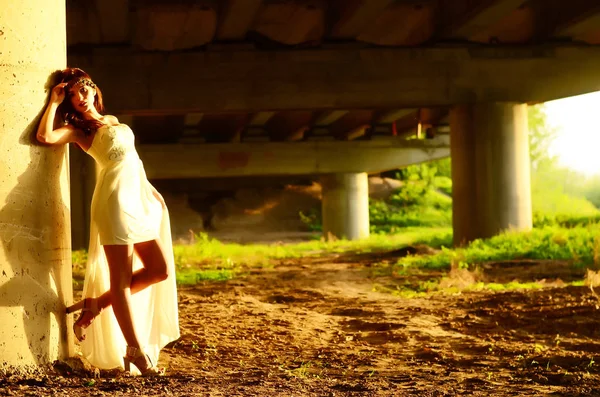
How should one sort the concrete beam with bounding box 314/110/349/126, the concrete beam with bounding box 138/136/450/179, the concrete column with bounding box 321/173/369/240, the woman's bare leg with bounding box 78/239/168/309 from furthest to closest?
the concrete column with bounding box 321/173/369/240
the concrete beam with bounding box 138/136/450/179
the concrete beam with bounding box 314/110/349/126
the woman's bare leg with bounding box 78/239/168/309

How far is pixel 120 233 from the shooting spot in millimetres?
4590

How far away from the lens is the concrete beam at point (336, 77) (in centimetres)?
1278

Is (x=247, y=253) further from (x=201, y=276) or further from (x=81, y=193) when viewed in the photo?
(x=201, y=276)

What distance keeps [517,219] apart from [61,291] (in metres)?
9.85

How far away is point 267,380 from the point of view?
459 centimetres

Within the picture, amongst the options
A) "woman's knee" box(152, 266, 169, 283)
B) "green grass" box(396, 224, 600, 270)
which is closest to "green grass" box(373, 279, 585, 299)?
"green grass" box(396, 224, 600, 270)

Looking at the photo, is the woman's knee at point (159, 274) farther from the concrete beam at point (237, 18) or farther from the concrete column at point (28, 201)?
the concrete beam at point (237, 18)

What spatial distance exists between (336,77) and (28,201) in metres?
9.06

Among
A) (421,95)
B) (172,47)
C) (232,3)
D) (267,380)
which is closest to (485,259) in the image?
(421,95)

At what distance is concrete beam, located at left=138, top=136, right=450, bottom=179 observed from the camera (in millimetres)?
20953

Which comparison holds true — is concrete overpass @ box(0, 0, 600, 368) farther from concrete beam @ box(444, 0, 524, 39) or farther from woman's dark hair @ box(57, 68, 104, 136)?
woman's dark hair @ box(57, 68, 104, 136)

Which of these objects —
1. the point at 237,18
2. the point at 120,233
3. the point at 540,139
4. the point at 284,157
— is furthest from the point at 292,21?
the point at 540,139

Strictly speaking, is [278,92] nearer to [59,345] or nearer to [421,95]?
[421,95]

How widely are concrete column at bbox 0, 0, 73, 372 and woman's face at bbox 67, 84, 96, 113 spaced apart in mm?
146
